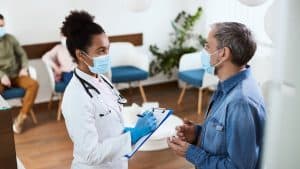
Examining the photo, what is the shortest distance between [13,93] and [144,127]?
297 cm

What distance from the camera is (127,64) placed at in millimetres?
5727

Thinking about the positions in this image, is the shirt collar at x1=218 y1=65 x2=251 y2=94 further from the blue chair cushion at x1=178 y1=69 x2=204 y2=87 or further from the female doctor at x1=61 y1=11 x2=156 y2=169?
the blue chair cushion at x1=178 y1=69 x2=204 y2=87

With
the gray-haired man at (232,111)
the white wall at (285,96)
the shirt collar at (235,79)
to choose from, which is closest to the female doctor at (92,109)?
the gray-haired man at (232,111)

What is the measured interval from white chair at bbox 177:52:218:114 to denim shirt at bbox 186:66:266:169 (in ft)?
10.3

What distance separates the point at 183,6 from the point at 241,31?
15.0 feet

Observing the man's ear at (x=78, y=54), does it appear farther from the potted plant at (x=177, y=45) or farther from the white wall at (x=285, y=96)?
the potted plant at (x=177, y=45)

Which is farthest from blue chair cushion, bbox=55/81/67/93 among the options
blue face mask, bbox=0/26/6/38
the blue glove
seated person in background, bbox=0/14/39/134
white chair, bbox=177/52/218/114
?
the blue glove

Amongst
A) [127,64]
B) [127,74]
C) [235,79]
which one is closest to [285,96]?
[235,79]

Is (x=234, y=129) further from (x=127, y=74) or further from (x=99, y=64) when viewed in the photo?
(x=127, y=74)

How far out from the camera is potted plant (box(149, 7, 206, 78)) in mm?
5996

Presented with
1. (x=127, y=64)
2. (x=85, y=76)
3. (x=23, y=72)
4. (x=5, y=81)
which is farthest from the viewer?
(x=127, y=64)

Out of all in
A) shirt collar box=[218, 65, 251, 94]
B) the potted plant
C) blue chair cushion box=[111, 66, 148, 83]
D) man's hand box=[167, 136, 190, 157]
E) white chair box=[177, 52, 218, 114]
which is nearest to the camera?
shirt collar box=[218, 65, 251, 94]

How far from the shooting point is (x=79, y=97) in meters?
1.91

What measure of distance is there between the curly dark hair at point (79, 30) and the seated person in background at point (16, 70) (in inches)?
113
